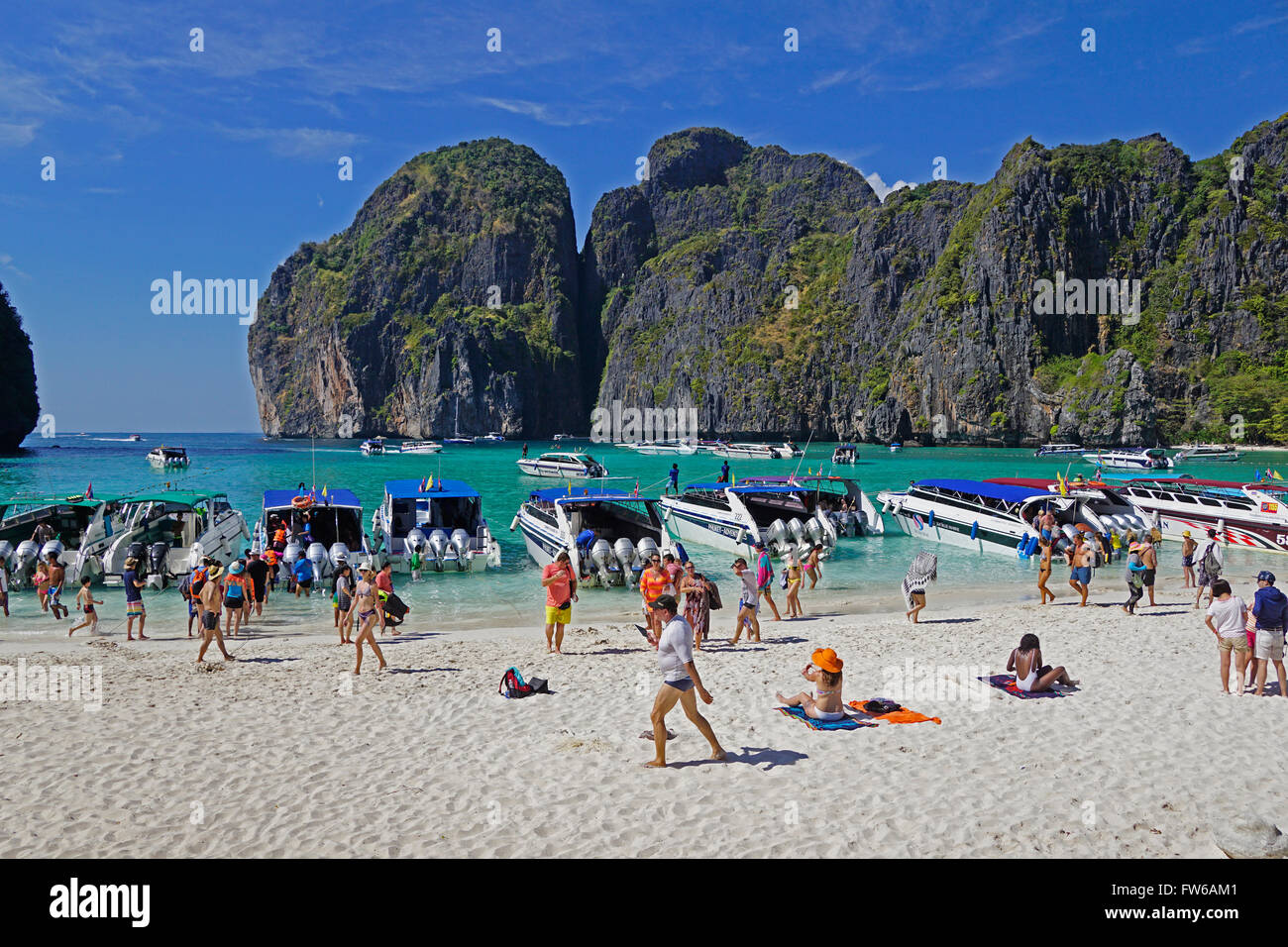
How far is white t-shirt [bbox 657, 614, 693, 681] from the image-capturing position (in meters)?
7.28

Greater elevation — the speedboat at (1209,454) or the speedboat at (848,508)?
the speedboat at (1209,454)

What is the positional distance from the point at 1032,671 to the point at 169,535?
2447 centimetres

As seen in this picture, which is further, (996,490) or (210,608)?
(996,490)

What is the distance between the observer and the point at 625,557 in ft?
67.0

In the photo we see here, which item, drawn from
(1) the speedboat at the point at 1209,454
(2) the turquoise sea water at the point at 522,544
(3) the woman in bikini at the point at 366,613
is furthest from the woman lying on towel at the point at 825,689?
(1) the speedboat at the point at 1209,454

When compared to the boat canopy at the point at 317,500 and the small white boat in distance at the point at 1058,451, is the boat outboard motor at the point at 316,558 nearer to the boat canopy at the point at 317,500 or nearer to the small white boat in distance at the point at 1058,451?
the boat canopy at the point at 317,500

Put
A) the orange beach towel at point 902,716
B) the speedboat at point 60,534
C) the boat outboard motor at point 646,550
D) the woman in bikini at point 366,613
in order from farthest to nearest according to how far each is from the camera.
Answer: the boat outboard motor at point 646,550
the speedboat at point 60,534
the woman in bikini at point 366,613
the orange beach towel at point 902,716

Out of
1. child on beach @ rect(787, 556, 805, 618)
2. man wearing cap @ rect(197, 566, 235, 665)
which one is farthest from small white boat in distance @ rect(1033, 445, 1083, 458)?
man wearing cap @ rect(197, 566, 235, 665)

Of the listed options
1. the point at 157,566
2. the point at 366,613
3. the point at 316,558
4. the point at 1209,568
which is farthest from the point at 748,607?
the point at 157,566

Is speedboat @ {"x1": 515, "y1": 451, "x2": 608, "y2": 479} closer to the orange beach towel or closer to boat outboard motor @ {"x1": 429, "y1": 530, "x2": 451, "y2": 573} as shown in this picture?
boat outboard motor @ {"x1": 429, "y1": 530, "x2": 451, "y2": 573}

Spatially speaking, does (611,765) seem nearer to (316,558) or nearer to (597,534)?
(316,558)

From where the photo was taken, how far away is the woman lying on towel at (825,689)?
29.8 feet

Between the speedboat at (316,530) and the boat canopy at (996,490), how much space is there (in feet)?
69.5
